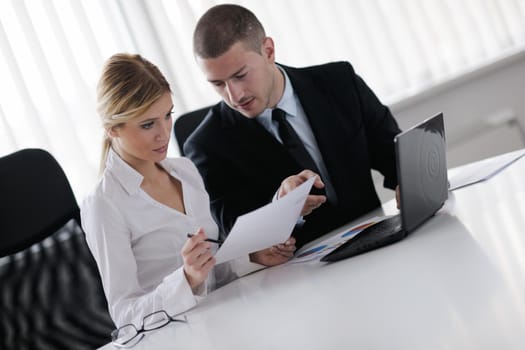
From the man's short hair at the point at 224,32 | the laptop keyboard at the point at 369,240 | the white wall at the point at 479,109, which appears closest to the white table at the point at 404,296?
the laptop keyboard at the point at 369,240

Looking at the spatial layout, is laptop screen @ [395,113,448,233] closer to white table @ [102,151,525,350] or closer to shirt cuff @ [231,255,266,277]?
white table @ [102,151,525,350]

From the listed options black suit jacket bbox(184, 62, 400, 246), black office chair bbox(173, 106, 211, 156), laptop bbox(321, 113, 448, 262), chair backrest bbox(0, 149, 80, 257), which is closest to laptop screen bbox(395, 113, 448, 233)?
laptop bbox(321, 113, 448, 262)

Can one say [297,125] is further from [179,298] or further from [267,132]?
[179,298]

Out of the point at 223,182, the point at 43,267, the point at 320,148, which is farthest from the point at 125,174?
the point at 320,148

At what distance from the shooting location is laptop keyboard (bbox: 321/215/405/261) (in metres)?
1.52

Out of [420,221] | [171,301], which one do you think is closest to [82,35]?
[171,301]

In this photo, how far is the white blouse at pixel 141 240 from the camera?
5.41 feet

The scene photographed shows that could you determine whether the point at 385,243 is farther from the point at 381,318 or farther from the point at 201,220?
the point at 201,220

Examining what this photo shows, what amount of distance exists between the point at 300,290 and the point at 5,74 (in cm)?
192

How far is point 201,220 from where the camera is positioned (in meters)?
2.05

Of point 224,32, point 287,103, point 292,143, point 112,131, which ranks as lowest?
point 292,143

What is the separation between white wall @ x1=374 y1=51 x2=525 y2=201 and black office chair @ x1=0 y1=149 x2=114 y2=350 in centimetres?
209

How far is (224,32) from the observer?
7.07 ft

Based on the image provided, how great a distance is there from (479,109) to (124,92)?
247 cm
